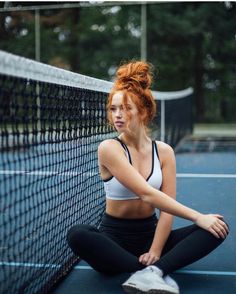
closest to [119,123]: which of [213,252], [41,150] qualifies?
[41,150]

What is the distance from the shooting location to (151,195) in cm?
202

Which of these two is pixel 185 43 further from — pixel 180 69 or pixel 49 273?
pixel 49 273

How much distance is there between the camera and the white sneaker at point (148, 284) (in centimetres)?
185

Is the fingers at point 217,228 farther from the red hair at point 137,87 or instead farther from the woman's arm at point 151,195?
the red hair at point 137,87

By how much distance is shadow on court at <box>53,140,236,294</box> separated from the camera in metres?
2.15

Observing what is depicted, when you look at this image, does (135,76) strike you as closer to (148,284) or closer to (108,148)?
(108,148)

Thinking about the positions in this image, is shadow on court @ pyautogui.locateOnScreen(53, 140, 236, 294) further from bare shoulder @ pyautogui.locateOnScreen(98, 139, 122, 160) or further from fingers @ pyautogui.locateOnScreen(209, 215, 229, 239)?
bare shoulder @ pyautogui.locateOnScreen(98, 139, 122, 160)

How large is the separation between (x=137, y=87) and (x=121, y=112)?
0.42 feet

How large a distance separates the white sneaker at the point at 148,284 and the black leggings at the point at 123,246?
11cm

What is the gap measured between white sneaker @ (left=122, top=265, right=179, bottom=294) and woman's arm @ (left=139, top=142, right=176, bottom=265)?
15cm

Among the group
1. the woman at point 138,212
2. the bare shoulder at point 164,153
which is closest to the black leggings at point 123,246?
the woman at point 138,212

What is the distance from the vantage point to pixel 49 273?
220cm

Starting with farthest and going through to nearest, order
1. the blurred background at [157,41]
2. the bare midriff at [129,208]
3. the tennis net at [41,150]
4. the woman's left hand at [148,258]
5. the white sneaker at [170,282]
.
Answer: the blurred background at [157,41] → the bare midriff at [129,208] → the woman's left hand at [148,258] → the white sneaker at [170,282] → the tennis net at [41,150]

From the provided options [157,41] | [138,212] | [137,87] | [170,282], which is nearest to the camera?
[170,282]
